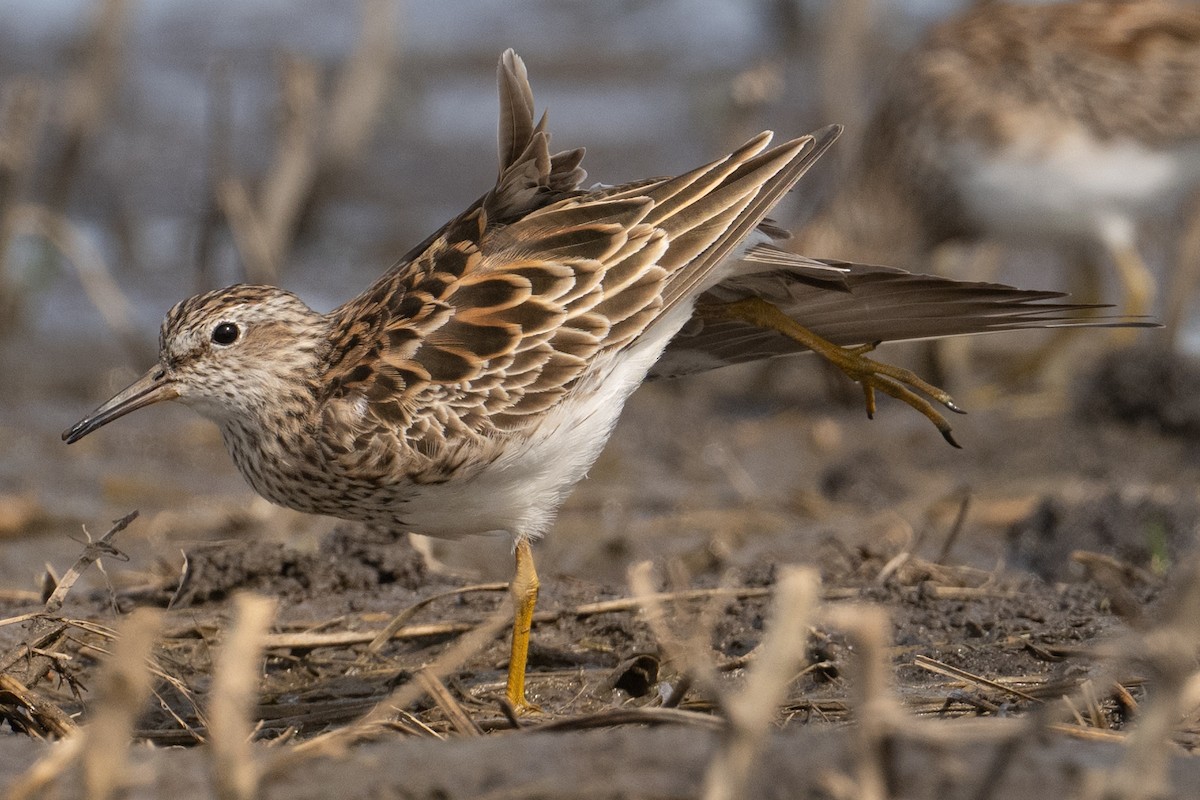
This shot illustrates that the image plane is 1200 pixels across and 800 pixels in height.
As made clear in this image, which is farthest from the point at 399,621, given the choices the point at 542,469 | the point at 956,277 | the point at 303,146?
the point at 956,277

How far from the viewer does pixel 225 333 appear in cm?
512

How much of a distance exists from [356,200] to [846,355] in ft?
30.8

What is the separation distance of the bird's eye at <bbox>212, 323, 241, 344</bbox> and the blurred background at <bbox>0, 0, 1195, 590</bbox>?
232 cm

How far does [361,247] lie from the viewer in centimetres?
1330

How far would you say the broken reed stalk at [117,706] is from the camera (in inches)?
111

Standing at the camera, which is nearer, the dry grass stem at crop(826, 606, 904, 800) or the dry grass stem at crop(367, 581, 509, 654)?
the dry grass stem at crop(826, 606, 904, 800)

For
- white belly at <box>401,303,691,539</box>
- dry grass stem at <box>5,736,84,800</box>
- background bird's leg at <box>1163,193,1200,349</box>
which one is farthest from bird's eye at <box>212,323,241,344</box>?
background bird's leg at <box>1163,193,1200,349</box>

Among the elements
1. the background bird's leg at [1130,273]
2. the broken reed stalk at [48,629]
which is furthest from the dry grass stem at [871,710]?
the background bird's leg at [1130,273]

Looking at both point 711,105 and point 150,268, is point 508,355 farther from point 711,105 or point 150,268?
point 711,105

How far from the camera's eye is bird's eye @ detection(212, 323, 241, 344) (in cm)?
511

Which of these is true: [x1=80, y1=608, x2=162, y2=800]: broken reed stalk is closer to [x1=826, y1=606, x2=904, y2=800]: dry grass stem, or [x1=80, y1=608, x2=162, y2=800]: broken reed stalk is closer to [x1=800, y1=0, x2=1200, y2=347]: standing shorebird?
[x1=826, y1=606, x2=904, y2=800]: dry grass stem

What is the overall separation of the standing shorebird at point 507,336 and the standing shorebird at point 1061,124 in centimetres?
469

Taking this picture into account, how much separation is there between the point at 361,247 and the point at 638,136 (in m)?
3.45

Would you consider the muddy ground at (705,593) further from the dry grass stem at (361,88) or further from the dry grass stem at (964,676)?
the dry grass stem at (361,88)
